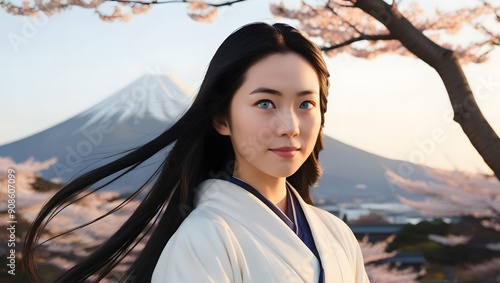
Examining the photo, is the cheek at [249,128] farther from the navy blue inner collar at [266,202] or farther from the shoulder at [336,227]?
the shoulder at [336,227]

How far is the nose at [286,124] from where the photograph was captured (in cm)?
191

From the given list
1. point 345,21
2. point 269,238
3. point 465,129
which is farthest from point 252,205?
point 345,21

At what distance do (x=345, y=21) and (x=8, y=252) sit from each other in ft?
7.94

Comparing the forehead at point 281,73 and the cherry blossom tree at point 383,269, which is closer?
the forehead at point 281,73

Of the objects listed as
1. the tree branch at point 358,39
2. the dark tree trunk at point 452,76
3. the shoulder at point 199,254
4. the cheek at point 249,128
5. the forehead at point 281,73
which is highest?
the tree branch at point 358,39

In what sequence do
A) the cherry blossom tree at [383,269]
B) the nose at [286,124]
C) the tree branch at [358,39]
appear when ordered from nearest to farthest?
the nose at [286,124] < the tree branch at [358,39] < the cherry blossom tree at [383,269]

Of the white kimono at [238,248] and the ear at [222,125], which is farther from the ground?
the ear at [222,125]

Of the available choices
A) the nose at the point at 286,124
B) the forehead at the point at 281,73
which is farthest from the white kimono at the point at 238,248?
the forehead at the point at 281,73

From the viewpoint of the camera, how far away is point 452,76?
11.4ft

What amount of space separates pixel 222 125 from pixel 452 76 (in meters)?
1.80

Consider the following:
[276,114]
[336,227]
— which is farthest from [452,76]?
[276,114]

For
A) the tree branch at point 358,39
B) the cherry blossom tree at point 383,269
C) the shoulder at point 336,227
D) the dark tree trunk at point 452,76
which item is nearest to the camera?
the shoulder at point 336,227

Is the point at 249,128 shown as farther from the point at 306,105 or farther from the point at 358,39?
the point at 358,39

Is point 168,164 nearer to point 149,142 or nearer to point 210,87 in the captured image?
point 149,142
